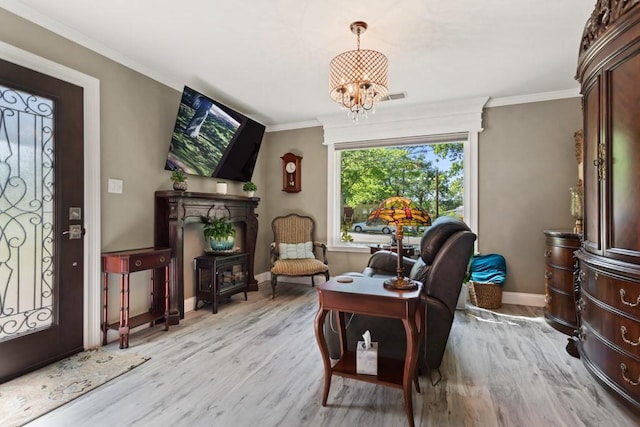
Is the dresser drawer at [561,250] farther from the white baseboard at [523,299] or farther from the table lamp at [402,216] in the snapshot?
the table lamp at [402,216]

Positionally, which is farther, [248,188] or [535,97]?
[248,188]

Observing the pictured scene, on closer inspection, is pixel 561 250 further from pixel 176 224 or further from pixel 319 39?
pixel 176 224

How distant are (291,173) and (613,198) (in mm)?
3745

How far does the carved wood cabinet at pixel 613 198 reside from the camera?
1652mm

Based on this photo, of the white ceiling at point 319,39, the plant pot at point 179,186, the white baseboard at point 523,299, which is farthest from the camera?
the white baseboard at point 523,299

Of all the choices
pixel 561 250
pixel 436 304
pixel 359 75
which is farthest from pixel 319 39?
pixel 561 250

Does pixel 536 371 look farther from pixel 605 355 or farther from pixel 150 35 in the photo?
pixel 150 35

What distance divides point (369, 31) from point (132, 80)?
2188 millimetres

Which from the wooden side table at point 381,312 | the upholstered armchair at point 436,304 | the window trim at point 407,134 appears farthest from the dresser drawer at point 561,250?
the wooden side table at point 381,312

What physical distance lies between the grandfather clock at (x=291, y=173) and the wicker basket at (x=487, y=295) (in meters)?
2.77

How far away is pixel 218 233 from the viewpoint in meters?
3.58

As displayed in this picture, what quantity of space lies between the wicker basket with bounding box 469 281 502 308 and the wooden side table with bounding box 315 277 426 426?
6.77ft

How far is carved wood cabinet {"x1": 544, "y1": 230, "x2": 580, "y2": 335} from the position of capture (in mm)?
2797

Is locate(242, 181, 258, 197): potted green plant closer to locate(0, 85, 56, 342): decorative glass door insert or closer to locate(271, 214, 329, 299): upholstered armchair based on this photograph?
locate(271, 214, 329, 299): upholstered armchair
